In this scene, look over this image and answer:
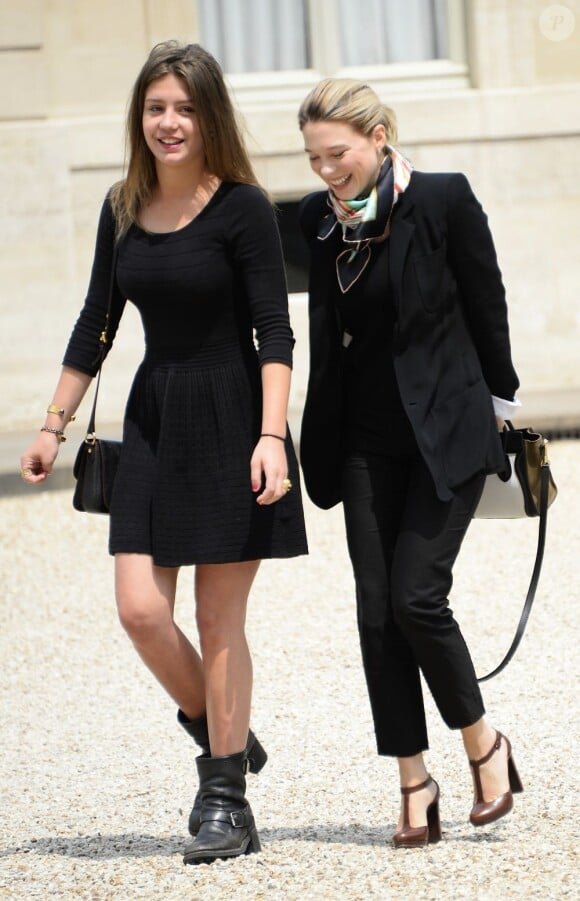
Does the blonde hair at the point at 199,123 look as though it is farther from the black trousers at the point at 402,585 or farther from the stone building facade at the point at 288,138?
the stone building facade at the point at 288,138

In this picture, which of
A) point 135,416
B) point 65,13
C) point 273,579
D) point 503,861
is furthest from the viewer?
point 65,13

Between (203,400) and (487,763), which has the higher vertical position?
(203,400)

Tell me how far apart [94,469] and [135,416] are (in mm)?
163

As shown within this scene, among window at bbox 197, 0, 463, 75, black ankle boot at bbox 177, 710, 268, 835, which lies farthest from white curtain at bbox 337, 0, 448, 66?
black ankle boot at bbox 177, 710, 268, 835

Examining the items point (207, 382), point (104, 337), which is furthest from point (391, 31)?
point (207, 382)

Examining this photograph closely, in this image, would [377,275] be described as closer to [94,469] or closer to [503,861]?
[94,469]

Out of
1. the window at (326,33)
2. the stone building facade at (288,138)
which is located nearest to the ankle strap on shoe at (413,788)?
the stone building facade at (288,138)

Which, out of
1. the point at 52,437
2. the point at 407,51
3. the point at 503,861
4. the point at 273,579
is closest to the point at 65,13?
the point at 407,51

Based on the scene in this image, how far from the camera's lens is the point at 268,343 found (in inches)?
133

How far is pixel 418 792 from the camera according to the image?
3.47 m

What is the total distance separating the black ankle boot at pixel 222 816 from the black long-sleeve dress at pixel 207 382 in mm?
494

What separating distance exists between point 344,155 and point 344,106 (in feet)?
0.34

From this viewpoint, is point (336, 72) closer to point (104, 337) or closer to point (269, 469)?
point (104, 337)
